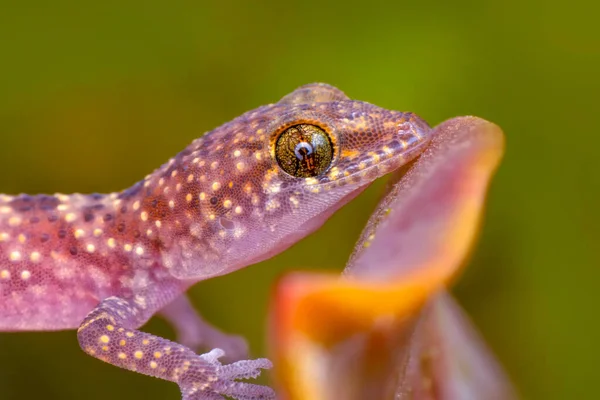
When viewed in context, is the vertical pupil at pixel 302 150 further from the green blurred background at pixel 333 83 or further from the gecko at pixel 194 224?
the green blurred background at pixel 333 83

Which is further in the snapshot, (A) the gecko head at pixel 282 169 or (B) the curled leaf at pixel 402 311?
(A) the gecko head at pixel 282 169

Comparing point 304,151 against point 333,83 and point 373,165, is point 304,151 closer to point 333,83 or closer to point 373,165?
point 373,165

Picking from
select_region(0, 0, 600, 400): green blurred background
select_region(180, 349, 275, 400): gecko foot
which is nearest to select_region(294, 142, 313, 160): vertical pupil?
select_region(0, 0, 600, 400): green blurred background

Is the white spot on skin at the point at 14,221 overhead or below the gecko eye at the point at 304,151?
overhead

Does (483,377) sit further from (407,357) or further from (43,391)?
(43,391)

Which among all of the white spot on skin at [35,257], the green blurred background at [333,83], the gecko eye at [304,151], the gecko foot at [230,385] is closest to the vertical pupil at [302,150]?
the gecko eye at [304,151]

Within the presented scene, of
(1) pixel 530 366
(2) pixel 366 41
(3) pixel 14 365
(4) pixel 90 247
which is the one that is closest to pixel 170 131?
(4) pixel 90 247

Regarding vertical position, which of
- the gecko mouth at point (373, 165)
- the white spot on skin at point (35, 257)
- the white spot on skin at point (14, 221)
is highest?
the white spot on skin at point (14, 221)

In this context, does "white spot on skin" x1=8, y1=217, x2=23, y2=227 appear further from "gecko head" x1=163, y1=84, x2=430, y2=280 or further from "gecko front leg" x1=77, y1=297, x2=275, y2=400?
"gecko head" x1=163, y1=84, x2=430, y2=280

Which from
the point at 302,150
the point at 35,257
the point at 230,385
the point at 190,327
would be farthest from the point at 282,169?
the point at 190,327
